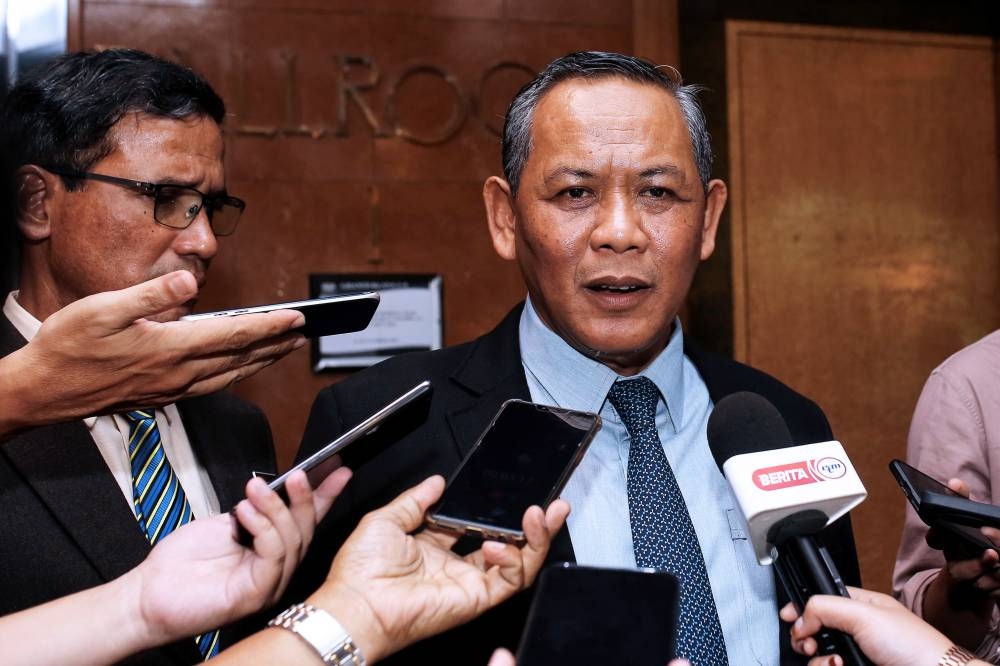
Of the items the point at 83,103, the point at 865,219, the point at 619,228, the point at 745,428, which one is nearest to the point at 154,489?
the point at 83,103

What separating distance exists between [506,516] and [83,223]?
1107mm

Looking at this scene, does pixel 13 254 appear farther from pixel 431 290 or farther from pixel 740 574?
pixel 431 290

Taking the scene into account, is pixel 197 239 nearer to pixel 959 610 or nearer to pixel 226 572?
pixel 226 572

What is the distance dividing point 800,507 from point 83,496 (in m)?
1.20

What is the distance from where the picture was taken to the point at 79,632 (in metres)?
1.32

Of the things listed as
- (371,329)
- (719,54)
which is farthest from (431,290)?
(719,54)

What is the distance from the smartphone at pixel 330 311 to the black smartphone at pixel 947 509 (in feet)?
2.63

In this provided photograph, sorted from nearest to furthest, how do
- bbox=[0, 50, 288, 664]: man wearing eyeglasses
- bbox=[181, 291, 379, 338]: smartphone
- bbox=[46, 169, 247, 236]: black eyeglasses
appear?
bbox=[181, 291, 379, 338]: smartphone, bbox=[0, 50, 288, 664]: man wearing eyeglasses, bbox=[46, 169, 247, 236]: black eyeglasses

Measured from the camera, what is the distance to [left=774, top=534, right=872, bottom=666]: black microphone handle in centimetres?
116

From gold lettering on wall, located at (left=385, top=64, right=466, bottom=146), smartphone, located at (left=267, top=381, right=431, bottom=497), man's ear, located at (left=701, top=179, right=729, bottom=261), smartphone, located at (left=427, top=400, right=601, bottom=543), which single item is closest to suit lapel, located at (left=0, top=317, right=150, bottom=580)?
smartphone, located at (left=267, top=381, right=431, bottom=497)

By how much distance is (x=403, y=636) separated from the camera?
50.5 inches

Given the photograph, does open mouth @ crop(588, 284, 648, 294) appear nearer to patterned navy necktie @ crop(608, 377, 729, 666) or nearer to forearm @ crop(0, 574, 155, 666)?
patterned navy necktie @ crop(608, 377, 729, 666)

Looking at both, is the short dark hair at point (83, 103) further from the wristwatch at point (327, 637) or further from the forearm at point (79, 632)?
the wristwatch at point (327, 637)

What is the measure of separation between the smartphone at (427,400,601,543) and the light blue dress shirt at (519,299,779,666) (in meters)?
0.30
